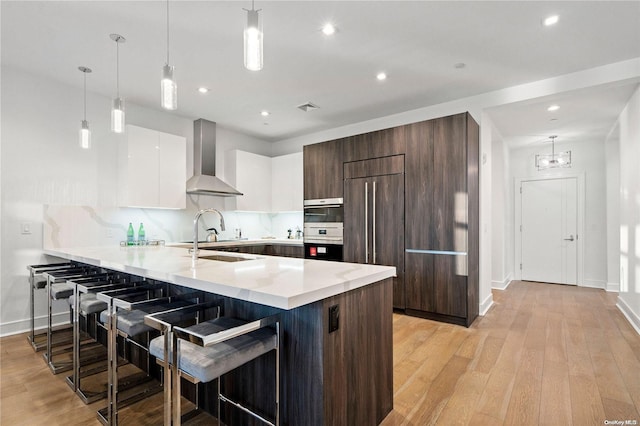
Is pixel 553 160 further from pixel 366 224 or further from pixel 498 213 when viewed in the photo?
pixel 366 224

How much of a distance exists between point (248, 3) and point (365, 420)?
2.82m

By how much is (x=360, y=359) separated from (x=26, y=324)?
12.5ft

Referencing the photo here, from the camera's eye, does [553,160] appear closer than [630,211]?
No

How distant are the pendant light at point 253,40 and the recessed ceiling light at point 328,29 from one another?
45.0 inches

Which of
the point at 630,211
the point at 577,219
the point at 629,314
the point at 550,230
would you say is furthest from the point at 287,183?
the point at 577,219

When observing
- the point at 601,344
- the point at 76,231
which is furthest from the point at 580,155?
the point at 76,231

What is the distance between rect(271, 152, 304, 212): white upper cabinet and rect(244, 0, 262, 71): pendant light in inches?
149

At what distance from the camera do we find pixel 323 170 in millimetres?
4680

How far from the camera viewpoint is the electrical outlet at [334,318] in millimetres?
1415

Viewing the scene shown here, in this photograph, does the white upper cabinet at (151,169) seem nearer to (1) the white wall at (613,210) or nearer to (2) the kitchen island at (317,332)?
(2) the kitchen island at (317,332)

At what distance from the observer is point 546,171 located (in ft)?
20.0

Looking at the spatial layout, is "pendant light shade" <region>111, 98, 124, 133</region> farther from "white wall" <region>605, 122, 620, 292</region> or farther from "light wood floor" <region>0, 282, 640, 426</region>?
"white wall" <region>605, 122, 620, 292</region>

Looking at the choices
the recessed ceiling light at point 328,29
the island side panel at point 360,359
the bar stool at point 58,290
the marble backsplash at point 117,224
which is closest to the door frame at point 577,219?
the marble backsplash at point 117,224

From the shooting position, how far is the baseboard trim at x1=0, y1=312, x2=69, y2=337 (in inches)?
128
